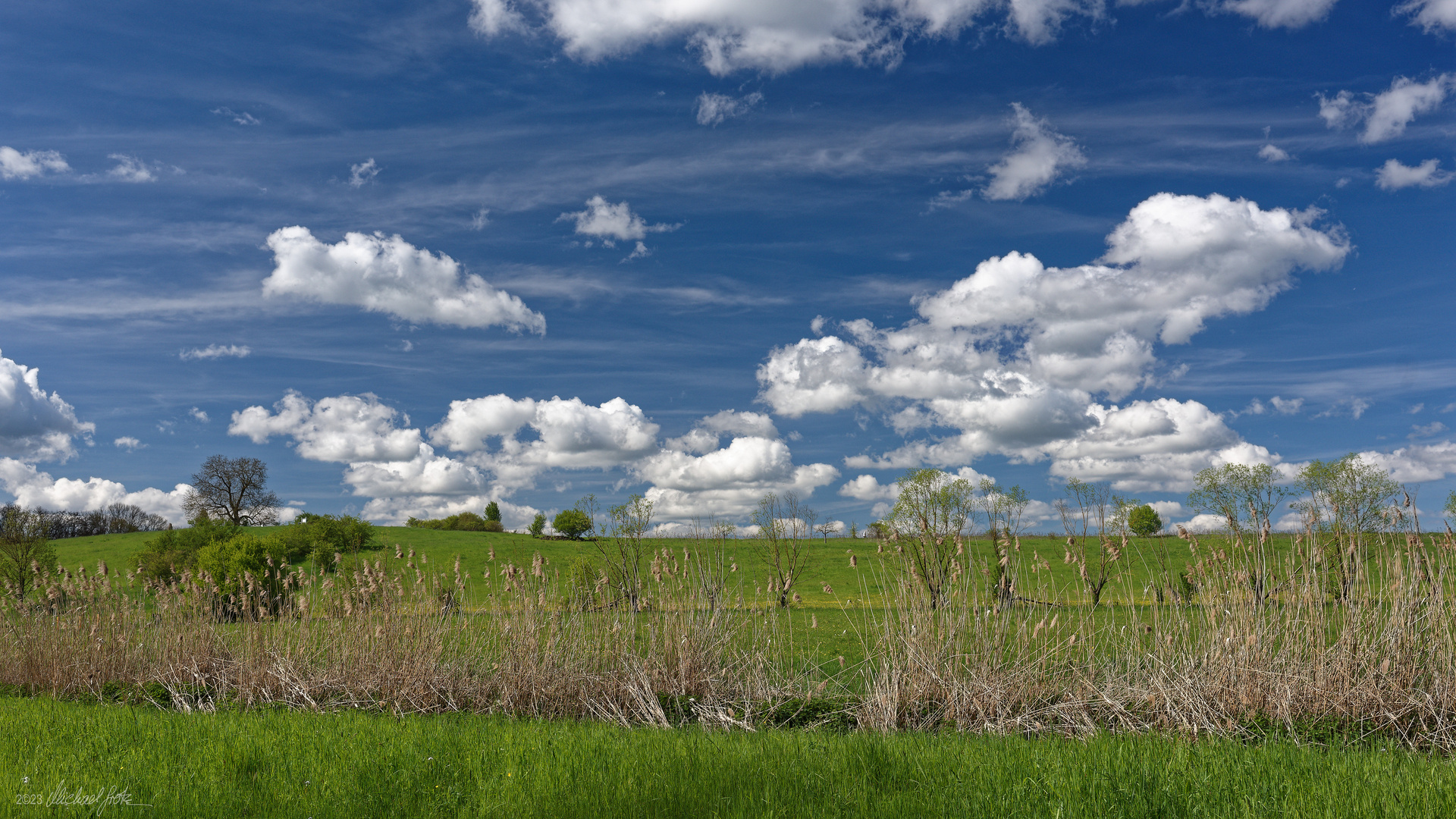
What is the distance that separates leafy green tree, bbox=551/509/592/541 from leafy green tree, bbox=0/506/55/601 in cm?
2896

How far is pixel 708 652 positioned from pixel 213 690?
23.2 ft

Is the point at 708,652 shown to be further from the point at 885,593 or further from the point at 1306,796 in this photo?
the point at 1306,796

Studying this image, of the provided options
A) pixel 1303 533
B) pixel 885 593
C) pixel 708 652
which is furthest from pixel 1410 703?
pixel 708 652

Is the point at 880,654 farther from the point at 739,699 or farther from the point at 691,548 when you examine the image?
the point at 691,548

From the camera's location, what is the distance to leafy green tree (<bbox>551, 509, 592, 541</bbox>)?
182 ft

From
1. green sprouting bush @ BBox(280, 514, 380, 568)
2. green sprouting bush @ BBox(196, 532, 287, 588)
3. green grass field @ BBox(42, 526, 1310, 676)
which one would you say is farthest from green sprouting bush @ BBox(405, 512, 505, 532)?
green sprouting bush @ BBox(196, 532, 287, 588)

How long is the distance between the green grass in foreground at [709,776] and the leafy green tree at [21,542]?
27.9m

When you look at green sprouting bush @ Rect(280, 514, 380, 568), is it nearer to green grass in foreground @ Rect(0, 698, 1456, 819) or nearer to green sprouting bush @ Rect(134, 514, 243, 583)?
green sprouting bush @ Rect(134, 514, 243, 583)

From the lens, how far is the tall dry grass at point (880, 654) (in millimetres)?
7066

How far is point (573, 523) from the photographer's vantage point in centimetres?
5578

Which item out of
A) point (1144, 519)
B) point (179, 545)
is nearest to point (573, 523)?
point (179, 545)

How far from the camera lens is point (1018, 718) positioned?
696 cm

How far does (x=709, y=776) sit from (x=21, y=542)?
1450 inches

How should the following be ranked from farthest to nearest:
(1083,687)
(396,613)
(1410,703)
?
(396,613)
(1083,687)
(1410,703)
